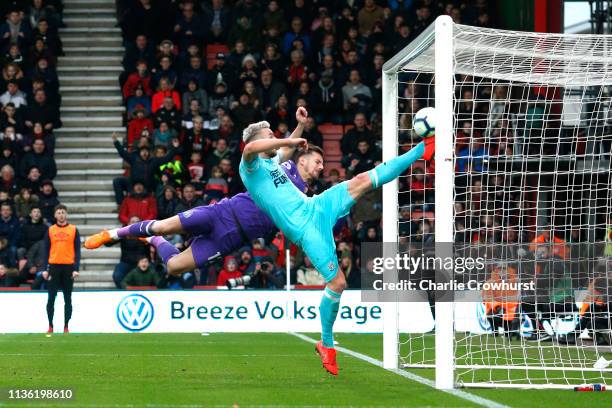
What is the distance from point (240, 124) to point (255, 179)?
41.1ft

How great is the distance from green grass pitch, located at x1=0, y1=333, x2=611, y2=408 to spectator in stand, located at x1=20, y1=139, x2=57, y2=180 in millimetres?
7030

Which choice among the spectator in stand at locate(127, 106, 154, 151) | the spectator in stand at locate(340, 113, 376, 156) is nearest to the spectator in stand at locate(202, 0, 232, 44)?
the spectator in stand at locate(127, 106, 154, 151)

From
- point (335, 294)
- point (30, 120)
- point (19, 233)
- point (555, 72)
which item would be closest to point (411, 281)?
point (555, 72)

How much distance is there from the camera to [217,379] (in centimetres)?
1027

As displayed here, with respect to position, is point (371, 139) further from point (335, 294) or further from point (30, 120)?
point (335, 294)

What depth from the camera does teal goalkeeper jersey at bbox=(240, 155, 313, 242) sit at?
34.4 feet

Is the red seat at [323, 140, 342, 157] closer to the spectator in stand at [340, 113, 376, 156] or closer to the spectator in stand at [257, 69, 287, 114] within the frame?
the spectator in stand at [340, 113, 376, 156]

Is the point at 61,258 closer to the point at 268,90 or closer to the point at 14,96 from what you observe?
the point at 14,96

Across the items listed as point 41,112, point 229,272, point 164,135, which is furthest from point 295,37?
point 229,272

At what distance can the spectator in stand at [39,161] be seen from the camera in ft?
72.6

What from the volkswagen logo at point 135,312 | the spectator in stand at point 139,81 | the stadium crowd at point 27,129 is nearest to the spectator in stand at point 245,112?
the spectator in stand at point 139,81

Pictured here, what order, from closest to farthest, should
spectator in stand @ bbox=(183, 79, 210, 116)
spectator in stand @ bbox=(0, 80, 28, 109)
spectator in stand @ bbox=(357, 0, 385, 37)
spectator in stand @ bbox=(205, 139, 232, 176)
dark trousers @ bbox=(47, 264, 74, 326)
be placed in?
1. dark trousers @ bbox=(47, 264, 74, 326)
2. spectator in stand @ bbox=(205, 139, 232, 176)
3. spectator in stand @ bbox=(0, 80, 28, 109)
4. spectator in stand @ bbox=(183, 79, 210, 116)
5. spectator in stand @ bbox=(357, 0, 385, 37)

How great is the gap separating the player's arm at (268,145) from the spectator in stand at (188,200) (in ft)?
36.0

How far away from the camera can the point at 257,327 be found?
19734 millimetres
